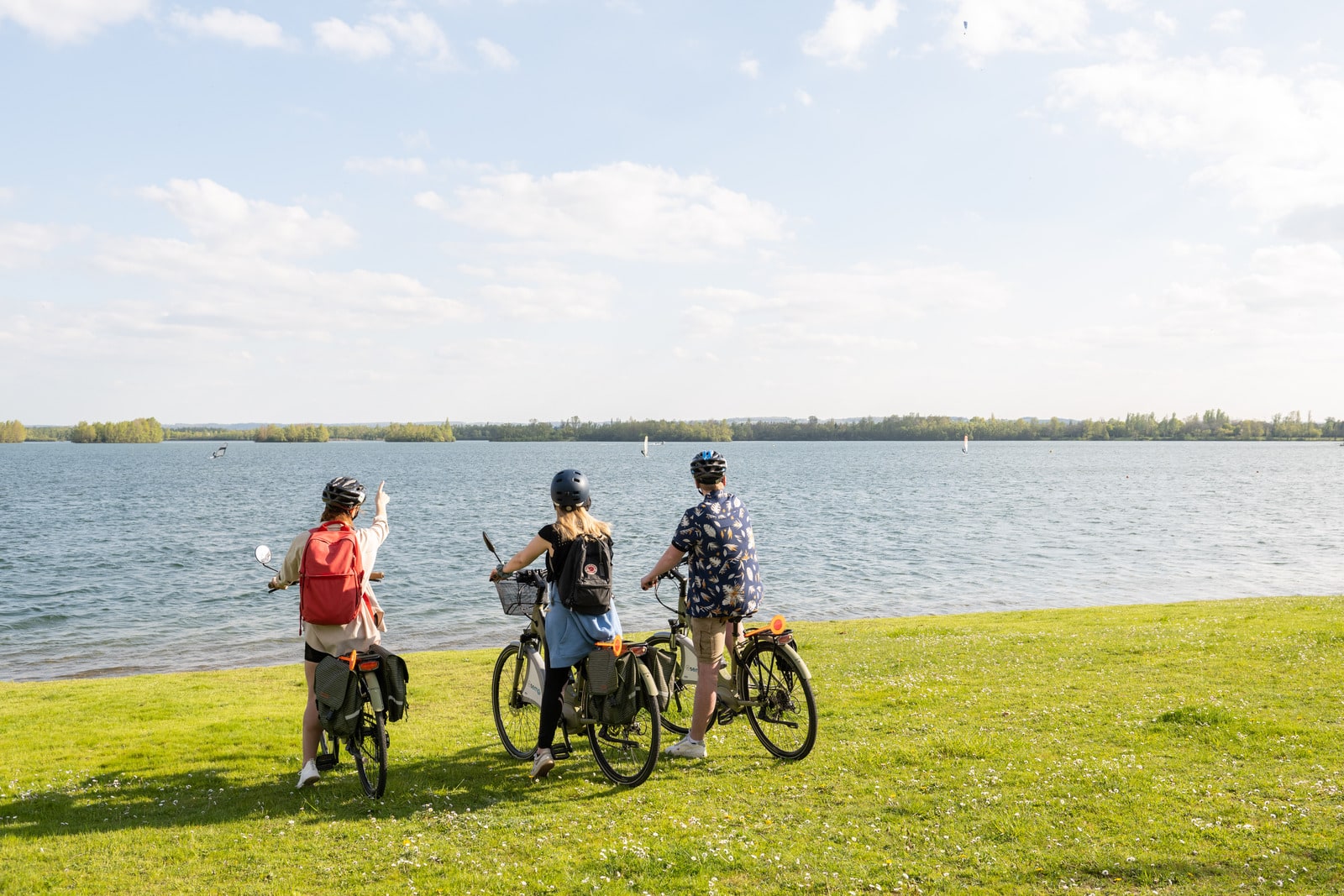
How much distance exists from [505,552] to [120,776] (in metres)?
32.3

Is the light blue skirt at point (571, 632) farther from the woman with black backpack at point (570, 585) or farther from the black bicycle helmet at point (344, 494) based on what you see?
the black bicycle helmet at point (344, 494)

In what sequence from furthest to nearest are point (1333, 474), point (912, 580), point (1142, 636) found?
point (1333, 474) < point (912, 580) < point (1142, 636)

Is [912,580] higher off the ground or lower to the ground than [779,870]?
lower

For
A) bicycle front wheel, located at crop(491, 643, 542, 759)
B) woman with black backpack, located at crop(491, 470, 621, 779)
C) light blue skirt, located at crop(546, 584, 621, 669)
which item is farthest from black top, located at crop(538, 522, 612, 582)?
bicycle front wheel, located at crop(491, 643, 542, 759)

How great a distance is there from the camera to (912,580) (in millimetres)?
31609

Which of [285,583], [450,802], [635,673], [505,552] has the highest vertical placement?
[285,583]

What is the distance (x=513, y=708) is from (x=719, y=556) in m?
2.73

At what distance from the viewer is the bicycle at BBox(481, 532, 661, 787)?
23.0ft

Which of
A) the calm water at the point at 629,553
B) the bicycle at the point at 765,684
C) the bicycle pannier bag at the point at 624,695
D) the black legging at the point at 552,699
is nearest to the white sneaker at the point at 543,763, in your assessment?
the black legging at the point at 552,699

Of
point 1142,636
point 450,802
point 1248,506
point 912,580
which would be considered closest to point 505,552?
point 912,580

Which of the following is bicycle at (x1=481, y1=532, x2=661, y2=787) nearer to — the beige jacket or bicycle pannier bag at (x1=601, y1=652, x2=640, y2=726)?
bicycle pannier bag at (x1=601, y1=652, x2=640, y2=726)

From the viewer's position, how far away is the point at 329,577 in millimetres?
6742

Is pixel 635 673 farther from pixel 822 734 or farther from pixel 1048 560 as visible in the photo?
pixel 1048 560

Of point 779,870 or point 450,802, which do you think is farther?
point 450,802
